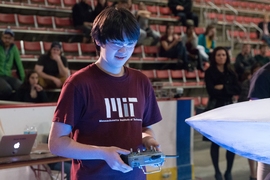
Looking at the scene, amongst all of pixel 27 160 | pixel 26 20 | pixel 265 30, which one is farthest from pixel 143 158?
pixel 265 30

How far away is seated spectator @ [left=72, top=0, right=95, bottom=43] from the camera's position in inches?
295

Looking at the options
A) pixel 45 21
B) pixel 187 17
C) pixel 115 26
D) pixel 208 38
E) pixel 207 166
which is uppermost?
pixel 115 26

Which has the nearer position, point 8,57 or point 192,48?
point 8,57

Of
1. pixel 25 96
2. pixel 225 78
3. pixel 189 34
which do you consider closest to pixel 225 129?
pixel 225 78

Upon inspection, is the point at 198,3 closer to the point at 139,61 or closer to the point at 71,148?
the point at 139,61

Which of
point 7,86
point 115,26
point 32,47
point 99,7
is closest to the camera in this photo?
point 115,26

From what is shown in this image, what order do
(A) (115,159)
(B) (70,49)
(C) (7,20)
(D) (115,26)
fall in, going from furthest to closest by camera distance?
(B) (70,49)
(C) (7,20)
(D) (115,26)
(A) (115,159)

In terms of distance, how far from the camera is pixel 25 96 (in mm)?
5020

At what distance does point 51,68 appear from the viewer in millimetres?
5785

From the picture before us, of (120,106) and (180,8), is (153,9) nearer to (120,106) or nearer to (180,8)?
(180,8)

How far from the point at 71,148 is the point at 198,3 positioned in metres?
9.79

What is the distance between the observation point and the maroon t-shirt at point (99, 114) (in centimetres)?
134

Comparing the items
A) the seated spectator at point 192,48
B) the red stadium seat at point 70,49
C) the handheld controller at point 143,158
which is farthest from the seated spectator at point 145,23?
the handheld controller at point 143,158

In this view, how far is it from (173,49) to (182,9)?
1742mm
